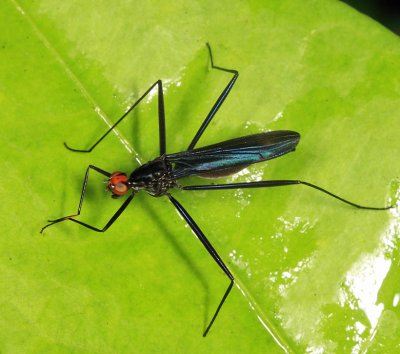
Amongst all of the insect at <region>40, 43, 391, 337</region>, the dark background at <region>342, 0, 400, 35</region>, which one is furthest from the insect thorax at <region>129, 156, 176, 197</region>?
the dark background at <region>342, 0, 400, 35</region>

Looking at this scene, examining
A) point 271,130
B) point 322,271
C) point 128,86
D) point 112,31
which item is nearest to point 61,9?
point 112,31

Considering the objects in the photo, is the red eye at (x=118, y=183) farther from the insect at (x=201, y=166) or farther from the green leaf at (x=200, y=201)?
the green leaf at (x=200, y=201)

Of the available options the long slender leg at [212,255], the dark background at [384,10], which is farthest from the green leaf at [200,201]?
the dark background at [384,10]

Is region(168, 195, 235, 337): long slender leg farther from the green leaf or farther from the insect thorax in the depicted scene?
the insect thorax

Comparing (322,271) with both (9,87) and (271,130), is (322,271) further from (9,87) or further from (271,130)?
(9,87)

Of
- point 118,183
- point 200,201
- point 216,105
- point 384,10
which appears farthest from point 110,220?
point 384,10

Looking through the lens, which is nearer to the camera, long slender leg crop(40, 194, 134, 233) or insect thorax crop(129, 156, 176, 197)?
long slender leg crop(40, 194, 134, 233)
